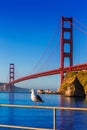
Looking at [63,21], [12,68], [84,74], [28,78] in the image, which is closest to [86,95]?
[84,74]

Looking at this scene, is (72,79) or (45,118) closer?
(45,118)

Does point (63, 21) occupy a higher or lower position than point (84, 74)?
higher

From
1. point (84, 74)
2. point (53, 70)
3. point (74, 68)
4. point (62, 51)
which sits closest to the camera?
point (74, 68)

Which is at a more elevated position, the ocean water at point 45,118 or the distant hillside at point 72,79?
the distant hillside at point 72,79

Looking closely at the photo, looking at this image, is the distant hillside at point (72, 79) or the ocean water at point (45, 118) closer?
the ocean water at point (45, 118)

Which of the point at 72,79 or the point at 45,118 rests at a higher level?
the point at 72,79

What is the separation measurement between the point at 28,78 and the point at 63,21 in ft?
101

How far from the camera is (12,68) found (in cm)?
14525

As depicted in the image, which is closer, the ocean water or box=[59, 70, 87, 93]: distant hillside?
the ocean water

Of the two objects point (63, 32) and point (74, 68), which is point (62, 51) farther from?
point (74, 68)

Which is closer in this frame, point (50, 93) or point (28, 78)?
point (28, 78)

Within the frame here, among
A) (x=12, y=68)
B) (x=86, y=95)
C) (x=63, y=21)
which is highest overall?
(x=63, y=21)

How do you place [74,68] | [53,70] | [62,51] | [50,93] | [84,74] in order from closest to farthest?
[74,68], [53,70], [62,51], [84,74], [50,93]

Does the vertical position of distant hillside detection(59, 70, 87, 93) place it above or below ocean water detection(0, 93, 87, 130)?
above
